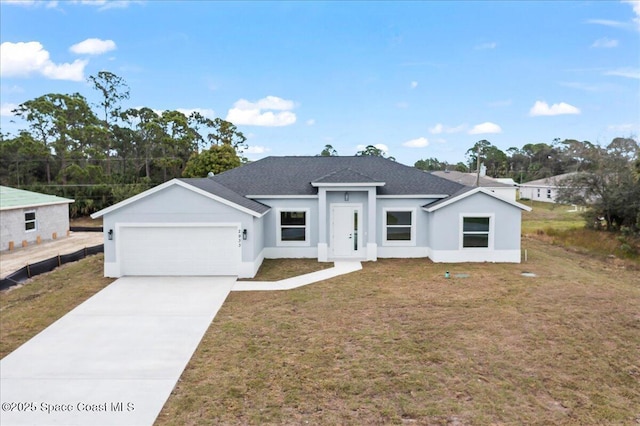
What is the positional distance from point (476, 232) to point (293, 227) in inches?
306

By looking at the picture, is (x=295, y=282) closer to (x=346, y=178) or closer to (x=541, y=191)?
(x=346, y=178)

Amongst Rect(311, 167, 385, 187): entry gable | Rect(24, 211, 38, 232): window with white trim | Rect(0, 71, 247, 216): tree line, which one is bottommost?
Rect(24, 211, 38, 232): window with white trim

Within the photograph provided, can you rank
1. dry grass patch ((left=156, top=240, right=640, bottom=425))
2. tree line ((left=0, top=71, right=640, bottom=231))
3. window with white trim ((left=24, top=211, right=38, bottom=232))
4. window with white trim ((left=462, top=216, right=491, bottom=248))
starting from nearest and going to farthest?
dry grass patch ((left=156, top=240, right=640, bottom=425))
window with white trim ((left=462, top=216, right=491, bottom=248))
window with white trim ((left=24, top=211, right=38, bottom=232))
tree line ((left=0, top=71, right=640, bottom=231))

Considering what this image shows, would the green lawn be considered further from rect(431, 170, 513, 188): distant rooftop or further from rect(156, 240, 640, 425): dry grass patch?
rect(431, 170, 513, 188): distant rooftop

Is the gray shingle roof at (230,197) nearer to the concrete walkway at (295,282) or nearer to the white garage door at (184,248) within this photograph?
the white garage door at (184,248)

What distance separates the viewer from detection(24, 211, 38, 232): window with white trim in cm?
2091

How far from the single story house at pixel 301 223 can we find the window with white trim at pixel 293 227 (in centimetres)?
4

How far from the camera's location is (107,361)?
698cm

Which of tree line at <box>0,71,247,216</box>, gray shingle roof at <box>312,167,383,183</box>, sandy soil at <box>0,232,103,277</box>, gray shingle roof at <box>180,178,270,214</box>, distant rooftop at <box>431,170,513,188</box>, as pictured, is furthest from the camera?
distant rooftop at <box>431,170,513,188</box>

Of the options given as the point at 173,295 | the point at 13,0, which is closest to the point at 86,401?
the point at 173,295

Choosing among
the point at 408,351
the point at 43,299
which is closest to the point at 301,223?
the point at 43,299

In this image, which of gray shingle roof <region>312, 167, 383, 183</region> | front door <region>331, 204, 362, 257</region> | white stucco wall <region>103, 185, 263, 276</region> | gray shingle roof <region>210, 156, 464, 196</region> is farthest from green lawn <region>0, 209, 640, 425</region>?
gray shingle roof <region>210, 156, 464, 196</region>

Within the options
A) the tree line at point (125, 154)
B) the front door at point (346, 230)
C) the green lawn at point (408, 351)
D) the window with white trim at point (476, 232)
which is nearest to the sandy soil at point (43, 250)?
Answer: the green lawn at point (408, 351)

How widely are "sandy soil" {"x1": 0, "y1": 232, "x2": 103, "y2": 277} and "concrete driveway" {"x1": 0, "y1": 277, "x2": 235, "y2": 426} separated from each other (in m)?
7.85
